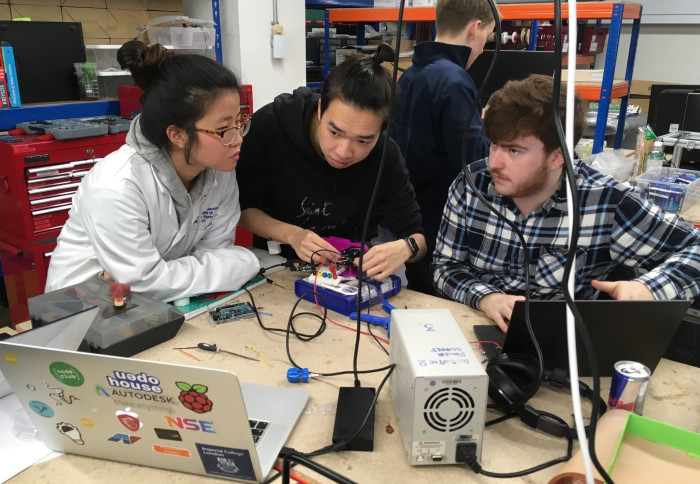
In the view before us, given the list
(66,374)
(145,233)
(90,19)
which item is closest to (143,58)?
(145,233)

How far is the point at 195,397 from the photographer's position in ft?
2.33

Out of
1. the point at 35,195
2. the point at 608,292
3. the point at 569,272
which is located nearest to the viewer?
the point at 569,272

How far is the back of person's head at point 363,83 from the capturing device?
138cm

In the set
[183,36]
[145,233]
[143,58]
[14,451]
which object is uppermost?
[183,36]

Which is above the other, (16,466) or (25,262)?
(16,466)

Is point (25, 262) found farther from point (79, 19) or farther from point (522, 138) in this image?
point (522, 138)

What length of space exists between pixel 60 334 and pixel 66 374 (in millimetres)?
180

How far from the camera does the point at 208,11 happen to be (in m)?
3.12

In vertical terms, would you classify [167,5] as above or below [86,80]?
above

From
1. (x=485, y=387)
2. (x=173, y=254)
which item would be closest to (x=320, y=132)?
(x=173, y=254)

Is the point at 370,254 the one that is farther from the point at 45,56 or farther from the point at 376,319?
the point at 45,56

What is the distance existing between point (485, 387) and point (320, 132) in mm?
931

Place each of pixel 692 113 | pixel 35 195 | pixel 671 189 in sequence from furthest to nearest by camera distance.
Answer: pixel 692 113 → pixel 35 195 → pixel 671 189

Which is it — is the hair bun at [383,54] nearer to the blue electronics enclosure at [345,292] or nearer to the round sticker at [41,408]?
the blue electronics enclosure at [345,292]
